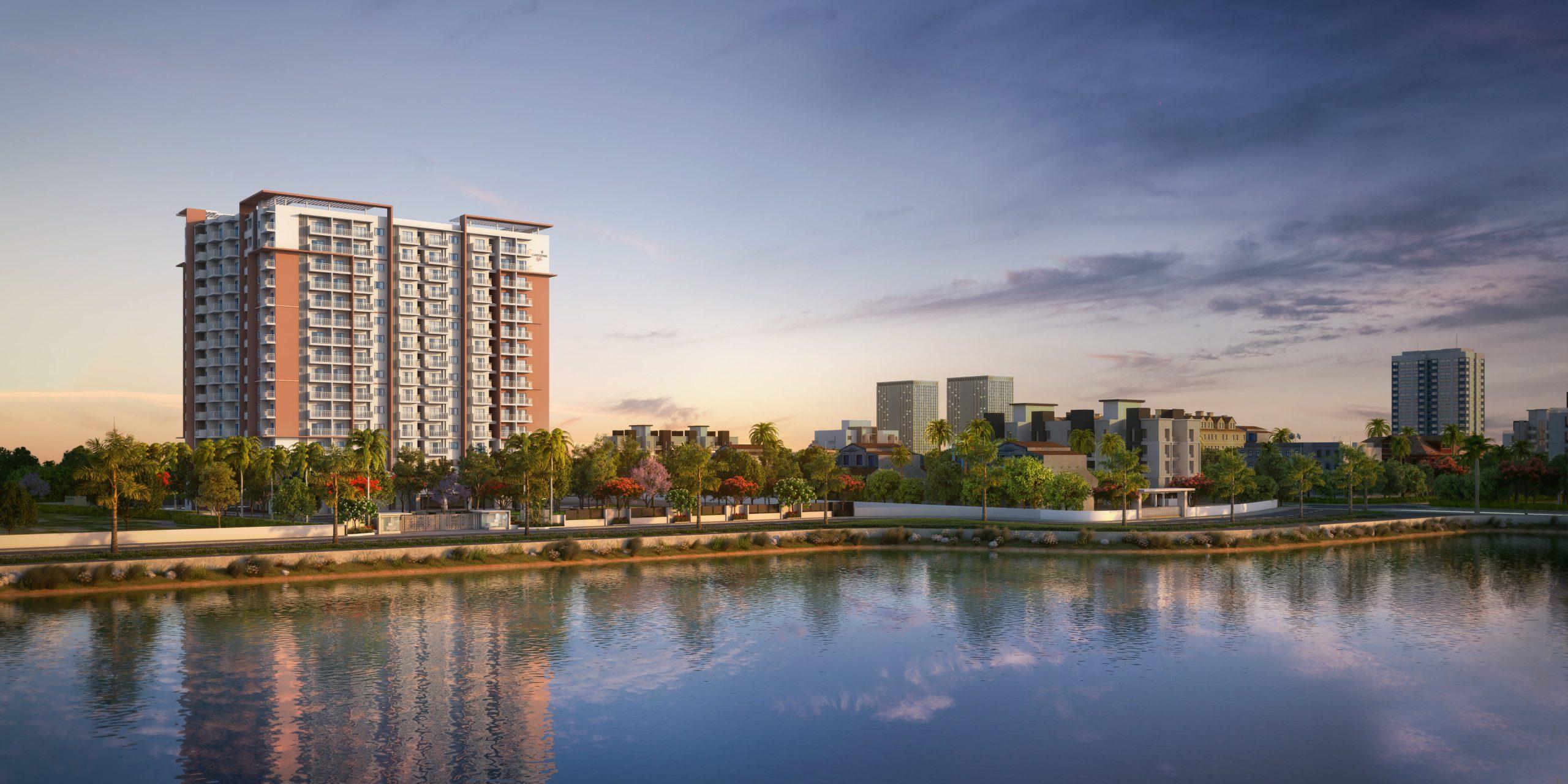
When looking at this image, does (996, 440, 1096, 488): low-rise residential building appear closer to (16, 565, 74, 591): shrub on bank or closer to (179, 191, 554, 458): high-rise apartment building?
(179, 191, 554, 458): high-rise apartment building

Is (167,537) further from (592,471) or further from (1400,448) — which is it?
(1400,448)

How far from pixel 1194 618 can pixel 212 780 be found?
40.9m

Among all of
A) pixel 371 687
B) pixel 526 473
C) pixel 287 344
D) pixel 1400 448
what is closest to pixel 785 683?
pixel 371 687

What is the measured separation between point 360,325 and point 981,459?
3632 inches

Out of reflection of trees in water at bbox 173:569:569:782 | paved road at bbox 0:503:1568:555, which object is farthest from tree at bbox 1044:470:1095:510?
reflection of trees in water at bbox 173:569:569:782

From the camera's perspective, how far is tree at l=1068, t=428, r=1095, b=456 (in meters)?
146

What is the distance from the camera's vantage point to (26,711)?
30.8m

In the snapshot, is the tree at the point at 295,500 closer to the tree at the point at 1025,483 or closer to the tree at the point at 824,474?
the tree at the point at 824,474

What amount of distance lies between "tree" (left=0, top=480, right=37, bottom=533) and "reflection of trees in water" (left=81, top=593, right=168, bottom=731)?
713 inches

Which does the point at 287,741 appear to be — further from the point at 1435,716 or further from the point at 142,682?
the point at 1435,716

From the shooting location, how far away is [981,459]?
93500 millimetres

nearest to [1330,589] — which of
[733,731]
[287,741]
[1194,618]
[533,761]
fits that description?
[1194,618]

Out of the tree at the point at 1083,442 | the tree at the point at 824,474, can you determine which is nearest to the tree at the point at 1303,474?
the tree at the point at 1083,442

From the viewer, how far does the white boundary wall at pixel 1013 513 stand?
91438 millimetres
